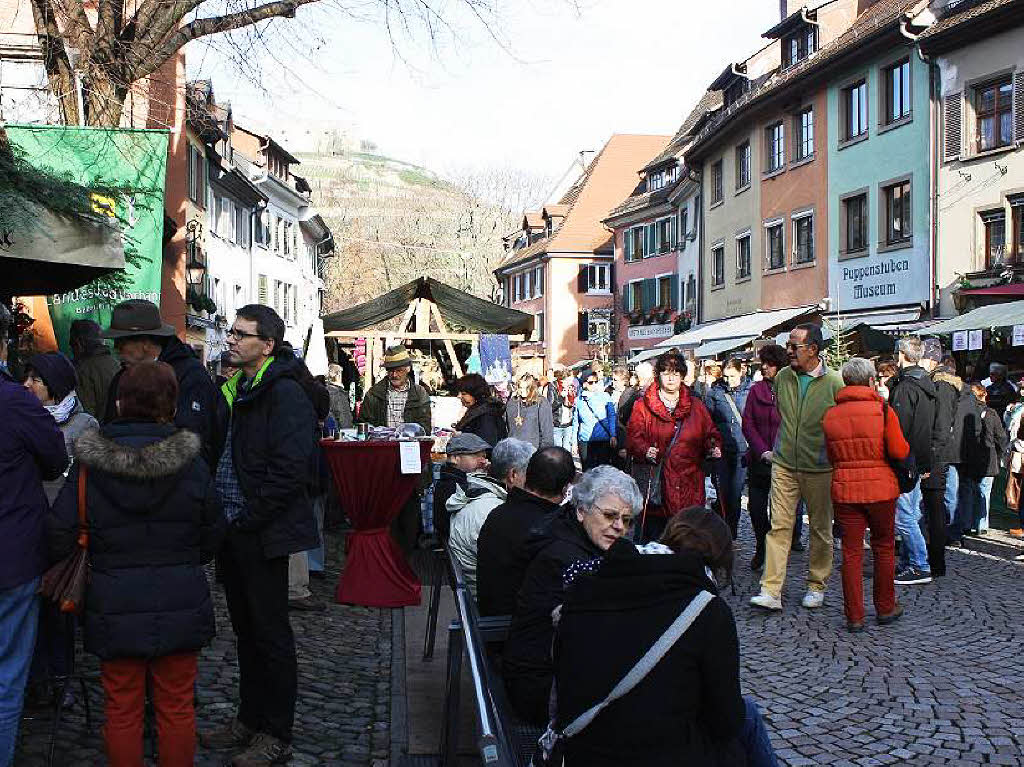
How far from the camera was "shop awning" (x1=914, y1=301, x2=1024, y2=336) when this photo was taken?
18.6m

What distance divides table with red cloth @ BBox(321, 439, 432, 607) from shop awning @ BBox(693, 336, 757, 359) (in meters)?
21.8

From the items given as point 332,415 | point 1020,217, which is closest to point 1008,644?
point 332,415

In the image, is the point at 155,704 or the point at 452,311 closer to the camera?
the point at 155,704

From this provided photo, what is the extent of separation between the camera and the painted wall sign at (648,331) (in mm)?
48775

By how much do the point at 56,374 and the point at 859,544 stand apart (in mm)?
5227

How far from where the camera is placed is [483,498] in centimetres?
612

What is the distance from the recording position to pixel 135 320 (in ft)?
18.8

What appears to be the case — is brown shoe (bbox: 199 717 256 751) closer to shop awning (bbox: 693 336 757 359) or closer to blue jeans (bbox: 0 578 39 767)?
blue jeans (bbox: 0 578 39 767)

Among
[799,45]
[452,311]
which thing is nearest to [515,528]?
[452,311]

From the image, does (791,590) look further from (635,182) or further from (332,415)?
(635,182)

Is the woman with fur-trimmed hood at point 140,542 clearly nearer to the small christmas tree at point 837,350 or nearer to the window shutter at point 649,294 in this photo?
the small christmas tree at point 837,350

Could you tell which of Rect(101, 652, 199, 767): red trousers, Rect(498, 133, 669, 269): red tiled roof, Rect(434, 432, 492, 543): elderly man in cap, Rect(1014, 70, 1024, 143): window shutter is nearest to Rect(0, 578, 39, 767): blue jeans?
Rect(101, 652, 199, 767): red trousers

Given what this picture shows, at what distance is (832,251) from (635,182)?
123 feet

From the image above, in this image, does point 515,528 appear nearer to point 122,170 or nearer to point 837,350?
point 122,170
